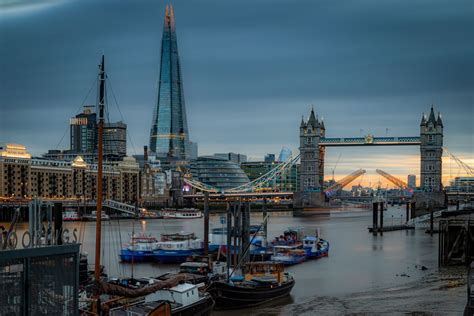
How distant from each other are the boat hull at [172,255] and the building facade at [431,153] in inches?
3228

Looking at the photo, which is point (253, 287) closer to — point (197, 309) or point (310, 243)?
point (197, 309)

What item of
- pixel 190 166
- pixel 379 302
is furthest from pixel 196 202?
pixel 379 302

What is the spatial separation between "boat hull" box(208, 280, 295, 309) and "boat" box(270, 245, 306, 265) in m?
11.9

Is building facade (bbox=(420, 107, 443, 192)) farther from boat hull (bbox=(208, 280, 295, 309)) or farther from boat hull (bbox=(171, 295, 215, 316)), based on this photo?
boat hull (bbox=(171, 295, 215, 316))

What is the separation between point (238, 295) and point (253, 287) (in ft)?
3.49

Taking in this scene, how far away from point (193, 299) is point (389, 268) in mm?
20603

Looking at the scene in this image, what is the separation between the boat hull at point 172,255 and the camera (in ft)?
134

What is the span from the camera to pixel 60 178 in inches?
4281

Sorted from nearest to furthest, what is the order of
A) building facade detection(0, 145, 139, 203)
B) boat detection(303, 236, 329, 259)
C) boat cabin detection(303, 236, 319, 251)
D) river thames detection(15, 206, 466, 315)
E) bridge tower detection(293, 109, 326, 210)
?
1. river thames detection(15, 206, 466, 315)
2. boat detection(303, 236, 329, 259)
3. boat cabin detection(303, 236, 319, 251)
4. building facade detection(0, 145, 139, 203)
5. bridge tower detection(293, 109, 326, 210)

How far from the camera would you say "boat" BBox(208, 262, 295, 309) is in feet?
82.5

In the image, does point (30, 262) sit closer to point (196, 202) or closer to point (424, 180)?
point (424, 180)

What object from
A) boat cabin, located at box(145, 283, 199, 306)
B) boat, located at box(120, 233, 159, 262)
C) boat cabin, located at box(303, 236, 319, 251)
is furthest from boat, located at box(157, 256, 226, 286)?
boat cabin, located at box(303, 236, 319, 251)

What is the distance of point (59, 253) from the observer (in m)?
9.85

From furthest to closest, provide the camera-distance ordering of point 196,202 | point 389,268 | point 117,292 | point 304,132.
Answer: point 196,202, point 304,132, point 389,268, point 117,292
